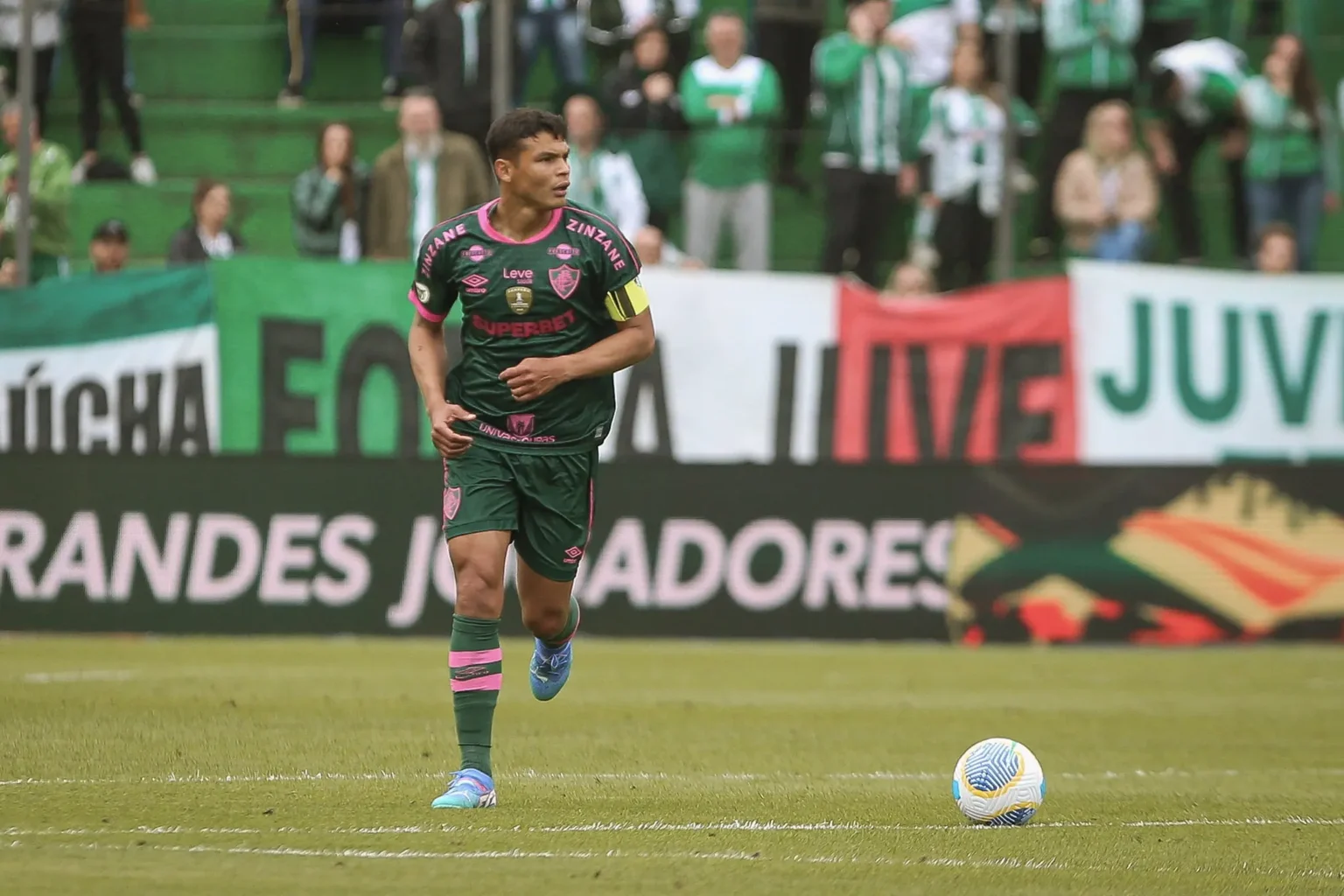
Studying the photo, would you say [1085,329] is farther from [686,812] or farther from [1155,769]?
[686,812]

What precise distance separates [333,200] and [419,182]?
767mm

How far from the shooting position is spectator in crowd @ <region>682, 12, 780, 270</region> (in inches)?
661

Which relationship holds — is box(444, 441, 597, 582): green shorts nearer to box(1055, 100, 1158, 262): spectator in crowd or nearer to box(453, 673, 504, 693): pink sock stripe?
box(453, 673, 504, 693): pink sock stripe

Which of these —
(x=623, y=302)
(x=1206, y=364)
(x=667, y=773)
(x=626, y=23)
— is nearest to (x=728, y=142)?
(x=626, y=23)

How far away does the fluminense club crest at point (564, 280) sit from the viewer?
8.06 meters

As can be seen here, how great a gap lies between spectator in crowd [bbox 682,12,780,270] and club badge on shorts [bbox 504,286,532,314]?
8.92 meters

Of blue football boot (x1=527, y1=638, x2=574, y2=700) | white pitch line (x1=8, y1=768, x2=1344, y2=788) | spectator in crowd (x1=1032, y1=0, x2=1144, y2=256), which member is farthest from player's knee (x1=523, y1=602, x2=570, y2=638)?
spectator in crowd (x1=1032, y1=0, x2=1144, y2=256)

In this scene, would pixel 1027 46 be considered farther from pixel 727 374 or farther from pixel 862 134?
pixel 727 374

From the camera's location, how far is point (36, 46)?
16812 millimetres

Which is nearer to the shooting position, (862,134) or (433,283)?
(433,283)

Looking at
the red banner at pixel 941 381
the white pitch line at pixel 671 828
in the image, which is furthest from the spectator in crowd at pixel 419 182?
the white pitch line at pixel 671 828

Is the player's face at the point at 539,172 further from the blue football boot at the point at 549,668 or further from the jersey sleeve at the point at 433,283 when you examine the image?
the blue football boot at the point at 549,668

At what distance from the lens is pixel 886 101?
55.4ft

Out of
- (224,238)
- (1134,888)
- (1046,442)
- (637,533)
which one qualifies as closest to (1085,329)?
(1046,442)
